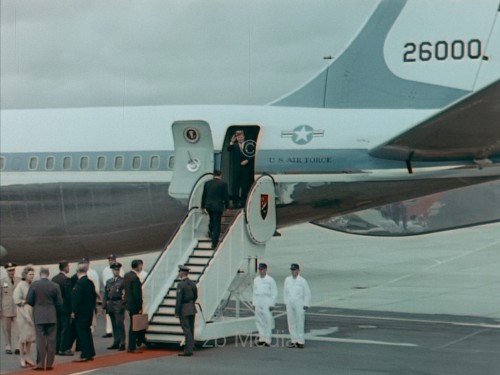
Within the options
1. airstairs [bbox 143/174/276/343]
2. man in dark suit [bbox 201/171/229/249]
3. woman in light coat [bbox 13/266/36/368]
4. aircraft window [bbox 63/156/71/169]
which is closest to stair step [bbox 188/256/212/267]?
airstairs [bbox 143/174/276/343]

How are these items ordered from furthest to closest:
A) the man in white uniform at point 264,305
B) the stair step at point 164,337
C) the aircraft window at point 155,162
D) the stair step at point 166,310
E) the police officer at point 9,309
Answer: the aircraft window at point 155,162 < the stair step at point 166,310 < the man in white uniform at point 264,305 < the stair step at point 164,337 < the police officer at point 9,309

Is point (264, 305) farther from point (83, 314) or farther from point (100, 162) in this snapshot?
point (100, 162)

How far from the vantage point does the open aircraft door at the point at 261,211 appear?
64.1 ft

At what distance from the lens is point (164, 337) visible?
17.8 m

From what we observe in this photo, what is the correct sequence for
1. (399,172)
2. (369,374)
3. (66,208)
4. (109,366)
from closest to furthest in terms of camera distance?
(369,374)
(109,366)
(399,172)
(66,208)

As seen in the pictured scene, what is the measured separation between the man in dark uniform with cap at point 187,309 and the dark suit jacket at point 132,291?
31.8 inches

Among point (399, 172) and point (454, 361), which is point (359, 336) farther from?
point (399, 172)

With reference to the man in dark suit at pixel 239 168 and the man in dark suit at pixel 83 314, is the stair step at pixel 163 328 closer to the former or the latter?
the man in dark suit at pixel 83 314

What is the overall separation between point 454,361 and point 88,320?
19.9 feet

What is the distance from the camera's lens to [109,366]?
16.1 meters

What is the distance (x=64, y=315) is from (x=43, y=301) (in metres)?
1.29

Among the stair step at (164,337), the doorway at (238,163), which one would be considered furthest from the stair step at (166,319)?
the doorway at (238,163)

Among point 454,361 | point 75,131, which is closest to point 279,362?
point 454,361

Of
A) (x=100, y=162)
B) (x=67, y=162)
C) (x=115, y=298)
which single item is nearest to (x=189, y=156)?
(x=115, y=298)
